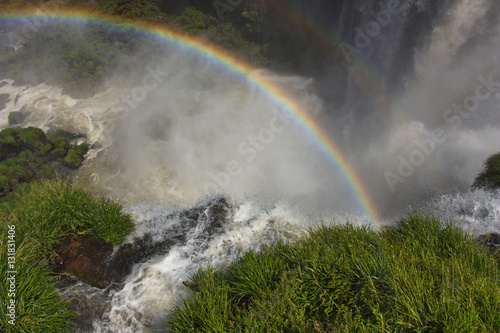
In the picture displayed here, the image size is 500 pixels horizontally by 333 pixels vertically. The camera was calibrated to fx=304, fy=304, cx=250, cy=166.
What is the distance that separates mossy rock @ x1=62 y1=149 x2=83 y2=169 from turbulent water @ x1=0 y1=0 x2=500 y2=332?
59 cm

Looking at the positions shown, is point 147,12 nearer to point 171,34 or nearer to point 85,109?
point 171,34

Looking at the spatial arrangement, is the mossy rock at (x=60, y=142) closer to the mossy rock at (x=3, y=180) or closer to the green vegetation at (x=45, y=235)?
the mossy rock at (x=3, y=180)

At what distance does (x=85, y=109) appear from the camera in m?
18.6

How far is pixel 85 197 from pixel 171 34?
2019cm

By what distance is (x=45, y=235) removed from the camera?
772 centimetres

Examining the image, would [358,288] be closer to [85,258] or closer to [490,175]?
[85,258]

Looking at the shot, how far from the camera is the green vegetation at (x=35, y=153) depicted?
511 inches

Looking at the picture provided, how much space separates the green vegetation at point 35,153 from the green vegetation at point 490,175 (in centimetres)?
1634

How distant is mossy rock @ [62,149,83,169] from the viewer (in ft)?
45.8

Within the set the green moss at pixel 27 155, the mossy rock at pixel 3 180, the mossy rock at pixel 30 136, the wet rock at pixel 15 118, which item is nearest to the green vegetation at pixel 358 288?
the mossy rock at pixel 3 180

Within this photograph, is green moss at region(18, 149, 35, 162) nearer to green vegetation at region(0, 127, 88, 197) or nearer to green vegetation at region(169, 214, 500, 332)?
green vegetation at region(0, 127, 88, 197)

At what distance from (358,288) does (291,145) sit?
10368 mm

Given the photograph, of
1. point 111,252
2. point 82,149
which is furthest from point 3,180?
point 111,252

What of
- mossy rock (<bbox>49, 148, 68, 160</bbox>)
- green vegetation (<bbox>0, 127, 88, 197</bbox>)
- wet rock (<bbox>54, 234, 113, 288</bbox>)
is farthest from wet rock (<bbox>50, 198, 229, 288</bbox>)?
mossy rock (<bbox>49, 148, 68, 160</bbox>)
